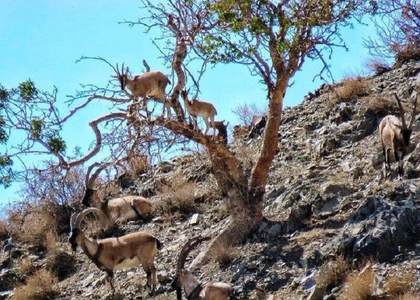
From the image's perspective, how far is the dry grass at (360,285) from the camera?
1141cm

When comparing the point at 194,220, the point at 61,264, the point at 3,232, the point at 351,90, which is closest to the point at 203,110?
the point at 351,90

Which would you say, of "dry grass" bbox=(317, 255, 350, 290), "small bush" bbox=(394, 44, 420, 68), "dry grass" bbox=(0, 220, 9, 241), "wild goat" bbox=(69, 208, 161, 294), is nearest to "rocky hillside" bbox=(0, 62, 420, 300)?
"dry grass" bbox=(317, 255, 350, 290)

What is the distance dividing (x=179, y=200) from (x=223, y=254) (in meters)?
4.46

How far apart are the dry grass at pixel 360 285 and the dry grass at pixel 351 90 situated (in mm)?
9409

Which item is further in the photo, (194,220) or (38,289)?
(194,220)

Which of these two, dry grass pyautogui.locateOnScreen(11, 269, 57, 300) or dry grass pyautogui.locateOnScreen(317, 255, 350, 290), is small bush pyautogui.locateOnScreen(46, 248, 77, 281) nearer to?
dry grass pyautogui.locateOnScreen(11, 269, 57, 300)

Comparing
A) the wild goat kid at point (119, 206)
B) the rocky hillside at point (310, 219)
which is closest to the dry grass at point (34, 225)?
the rocky hillside at point (310, 219)

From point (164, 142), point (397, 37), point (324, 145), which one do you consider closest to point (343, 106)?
point (324, 145)

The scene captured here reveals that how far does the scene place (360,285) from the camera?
11516 millimetres

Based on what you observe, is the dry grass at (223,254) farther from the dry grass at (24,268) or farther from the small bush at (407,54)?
the small bush at (407,54)

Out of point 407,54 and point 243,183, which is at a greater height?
point 407,54

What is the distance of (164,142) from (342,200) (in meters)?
3.42

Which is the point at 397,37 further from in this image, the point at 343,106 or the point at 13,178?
the point at 13,178

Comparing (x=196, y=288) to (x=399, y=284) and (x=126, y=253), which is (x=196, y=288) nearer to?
(x=126, y=253)
